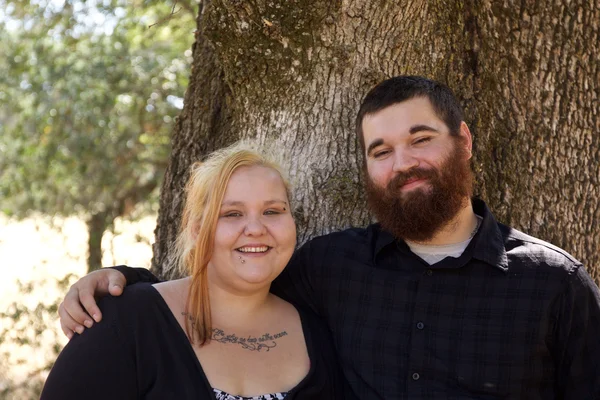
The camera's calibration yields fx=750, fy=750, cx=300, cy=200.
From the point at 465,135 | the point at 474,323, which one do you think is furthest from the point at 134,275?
the point at 465,135

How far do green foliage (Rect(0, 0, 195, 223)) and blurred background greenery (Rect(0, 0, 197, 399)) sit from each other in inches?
0.5

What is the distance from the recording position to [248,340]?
312 cm

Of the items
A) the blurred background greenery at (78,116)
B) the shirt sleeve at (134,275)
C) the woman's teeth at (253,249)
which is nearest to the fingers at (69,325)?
the shirt sleeve at (134,275)

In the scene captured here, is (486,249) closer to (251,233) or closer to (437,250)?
(437,250)

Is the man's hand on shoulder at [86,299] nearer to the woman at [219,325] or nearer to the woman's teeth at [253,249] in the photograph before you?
the woman at [219,325]

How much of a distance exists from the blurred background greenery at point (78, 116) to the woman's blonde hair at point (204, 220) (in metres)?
5.29

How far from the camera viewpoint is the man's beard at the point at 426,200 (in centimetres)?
319

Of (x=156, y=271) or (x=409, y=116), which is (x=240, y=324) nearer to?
(x=409, y=116)

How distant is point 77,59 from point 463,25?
20.1 feet

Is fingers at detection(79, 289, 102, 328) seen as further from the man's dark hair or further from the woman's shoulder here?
the man's dark hair

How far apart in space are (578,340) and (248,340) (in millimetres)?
1316

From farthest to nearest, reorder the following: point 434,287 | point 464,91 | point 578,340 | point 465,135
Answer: point 464,91
point 465,135
point 434,287
point 578,340

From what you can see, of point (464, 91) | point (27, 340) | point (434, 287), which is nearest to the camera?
point (434, 287)

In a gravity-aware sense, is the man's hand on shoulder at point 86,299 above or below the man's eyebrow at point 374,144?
below
